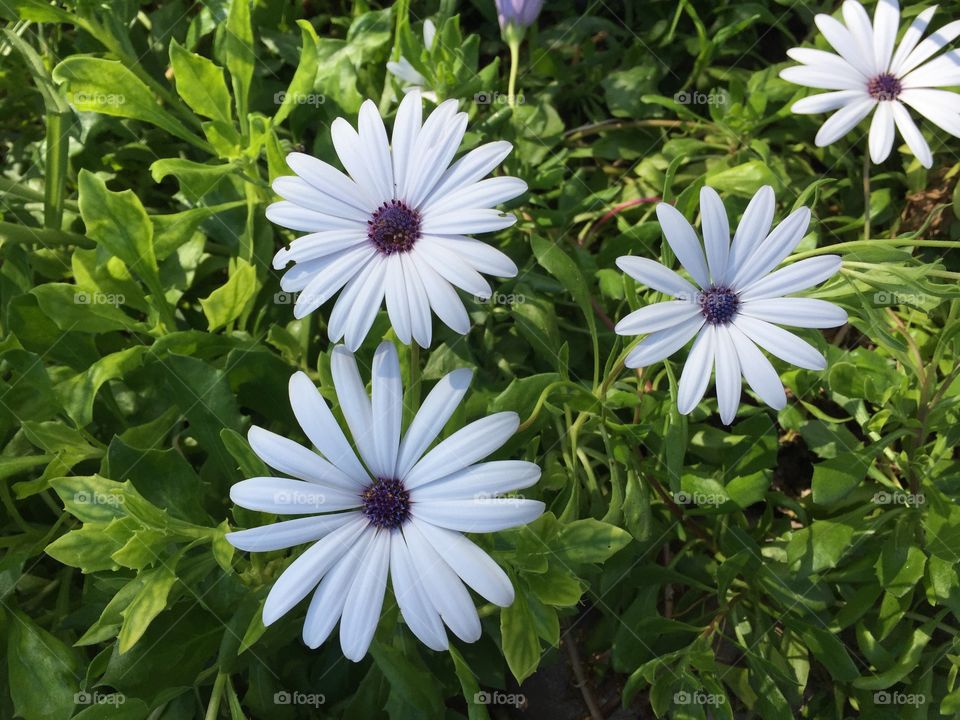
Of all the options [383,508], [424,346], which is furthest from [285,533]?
[424,346]

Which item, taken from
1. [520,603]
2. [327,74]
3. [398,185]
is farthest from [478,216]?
[327,74]

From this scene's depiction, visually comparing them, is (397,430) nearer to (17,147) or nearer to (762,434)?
(762,434)

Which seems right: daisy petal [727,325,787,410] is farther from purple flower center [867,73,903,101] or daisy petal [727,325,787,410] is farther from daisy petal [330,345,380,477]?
purple flower center [867,73,903,101]

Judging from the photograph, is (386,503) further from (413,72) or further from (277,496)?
(413,72)

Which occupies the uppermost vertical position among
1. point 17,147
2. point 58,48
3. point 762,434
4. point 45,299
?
point 58,48

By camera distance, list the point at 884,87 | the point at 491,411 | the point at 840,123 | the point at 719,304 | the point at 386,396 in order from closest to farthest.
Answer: the point at 386,396, the point at 719,304, the point at 491,411, the point at 840,123, the point at 884,87

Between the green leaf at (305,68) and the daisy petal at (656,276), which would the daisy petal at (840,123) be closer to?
the daisy petal at (656,276)
